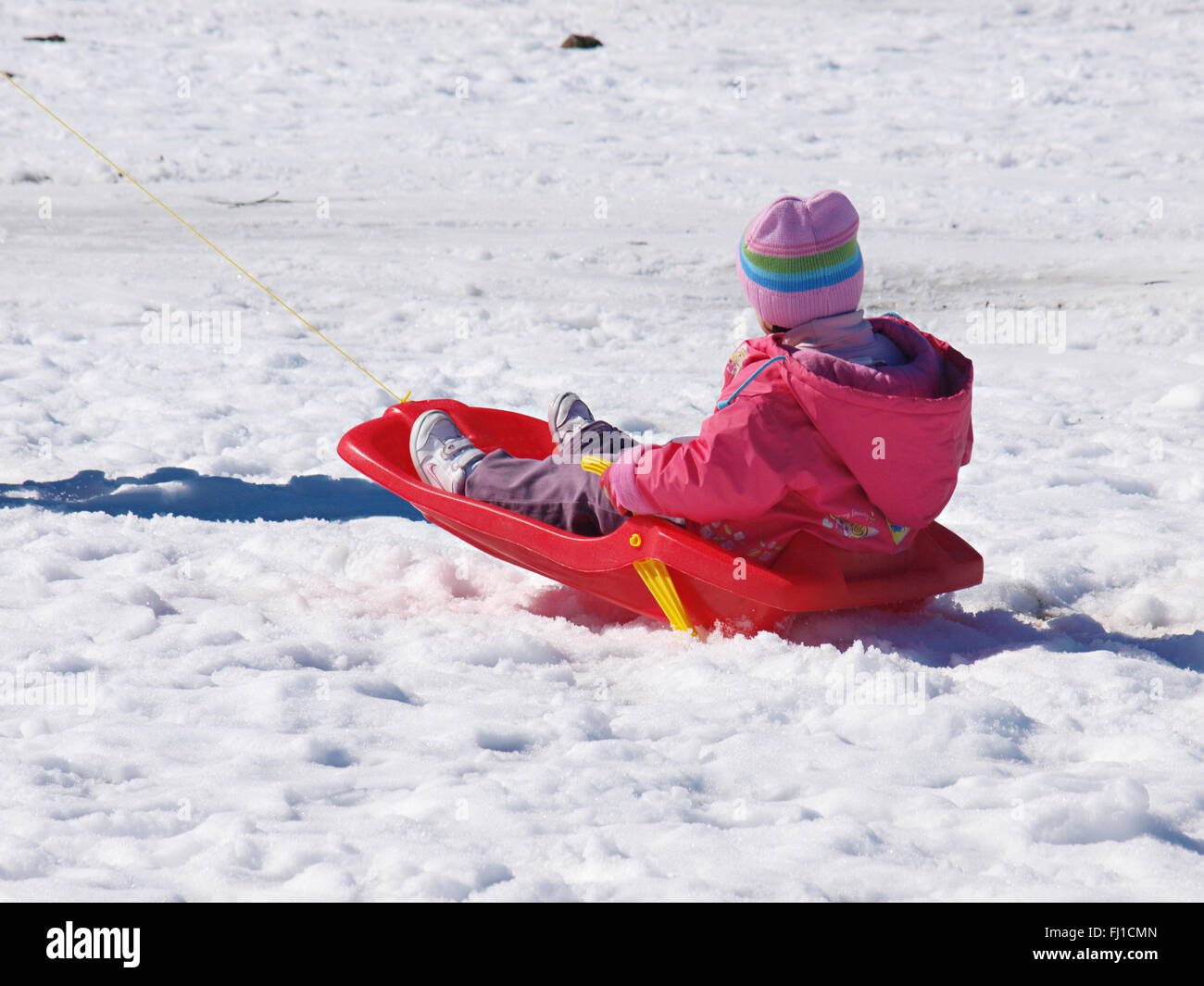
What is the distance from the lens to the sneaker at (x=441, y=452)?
2.94m

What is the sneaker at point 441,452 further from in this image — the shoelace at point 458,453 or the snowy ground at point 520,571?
the snowy ground at point 520,571

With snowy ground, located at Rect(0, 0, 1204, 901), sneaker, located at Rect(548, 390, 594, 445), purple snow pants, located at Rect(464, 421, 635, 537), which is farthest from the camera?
sneaker, located at Rect(548, 390, 594, 445)

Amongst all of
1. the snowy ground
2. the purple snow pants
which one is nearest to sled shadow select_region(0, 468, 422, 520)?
the snowy ground

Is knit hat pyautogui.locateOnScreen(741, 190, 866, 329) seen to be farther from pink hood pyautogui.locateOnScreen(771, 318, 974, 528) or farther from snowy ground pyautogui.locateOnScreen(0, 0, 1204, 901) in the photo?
snowy ground pyautogui.locateOnScreen(0, 0, 1204, 901)

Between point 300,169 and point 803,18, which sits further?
point 803,18

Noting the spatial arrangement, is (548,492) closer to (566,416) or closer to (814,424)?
(566,416)

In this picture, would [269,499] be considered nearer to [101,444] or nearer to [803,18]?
[101,444]

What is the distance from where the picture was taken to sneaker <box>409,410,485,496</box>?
294 centimetres

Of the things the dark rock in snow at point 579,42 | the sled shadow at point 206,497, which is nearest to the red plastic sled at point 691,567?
the sled shadow at point 206,497

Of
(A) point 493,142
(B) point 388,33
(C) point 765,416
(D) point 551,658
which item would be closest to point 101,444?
(D) point 551,658

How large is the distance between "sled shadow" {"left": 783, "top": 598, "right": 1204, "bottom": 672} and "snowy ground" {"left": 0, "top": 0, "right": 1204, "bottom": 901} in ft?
0.05

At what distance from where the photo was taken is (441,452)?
9.82 ft
